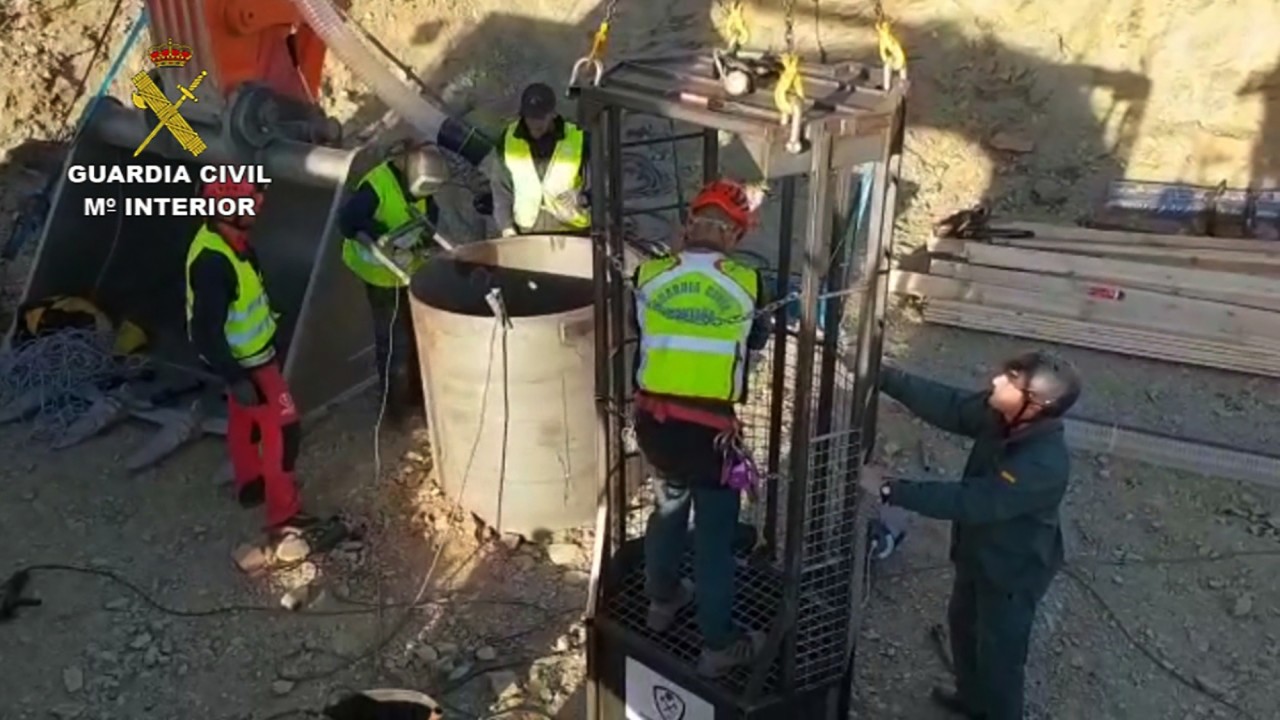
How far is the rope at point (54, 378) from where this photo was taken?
7578mm

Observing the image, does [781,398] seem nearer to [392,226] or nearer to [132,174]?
[392,226]

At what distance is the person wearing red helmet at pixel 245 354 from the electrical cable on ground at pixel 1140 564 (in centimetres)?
286

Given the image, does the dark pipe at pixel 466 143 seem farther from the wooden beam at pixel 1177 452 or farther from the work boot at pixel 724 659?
the work boot at pixel 724 659

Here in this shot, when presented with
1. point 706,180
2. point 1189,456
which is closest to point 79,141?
point 706,180

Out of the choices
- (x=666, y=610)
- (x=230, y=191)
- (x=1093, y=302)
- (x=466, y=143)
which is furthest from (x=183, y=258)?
(x=1093, y=302)

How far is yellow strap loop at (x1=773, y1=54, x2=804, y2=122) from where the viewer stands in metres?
3.71

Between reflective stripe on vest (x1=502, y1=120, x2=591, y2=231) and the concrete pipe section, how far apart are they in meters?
0.38

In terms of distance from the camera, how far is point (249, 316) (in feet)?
20.4

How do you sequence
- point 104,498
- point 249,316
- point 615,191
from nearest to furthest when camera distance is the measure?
point 615,191, point 249,316, point 104,498

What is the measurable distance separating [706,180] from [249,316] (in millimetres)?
2473

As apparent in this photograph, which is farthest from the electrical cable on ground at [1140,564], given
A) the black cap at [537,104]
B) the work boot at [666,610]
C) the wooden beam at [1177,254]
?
the black cap at [537,104]

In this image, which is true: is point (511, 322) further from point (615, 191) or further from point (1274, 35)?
point (1274, 35)

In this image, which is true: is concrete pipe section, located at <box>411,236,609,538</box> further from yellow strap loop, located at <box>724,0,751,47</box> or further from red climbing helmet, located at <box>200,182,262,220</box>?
yellow strap loop, located at <box>724,0,751,47</box>

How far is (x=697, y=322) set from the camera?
13.8 feet
